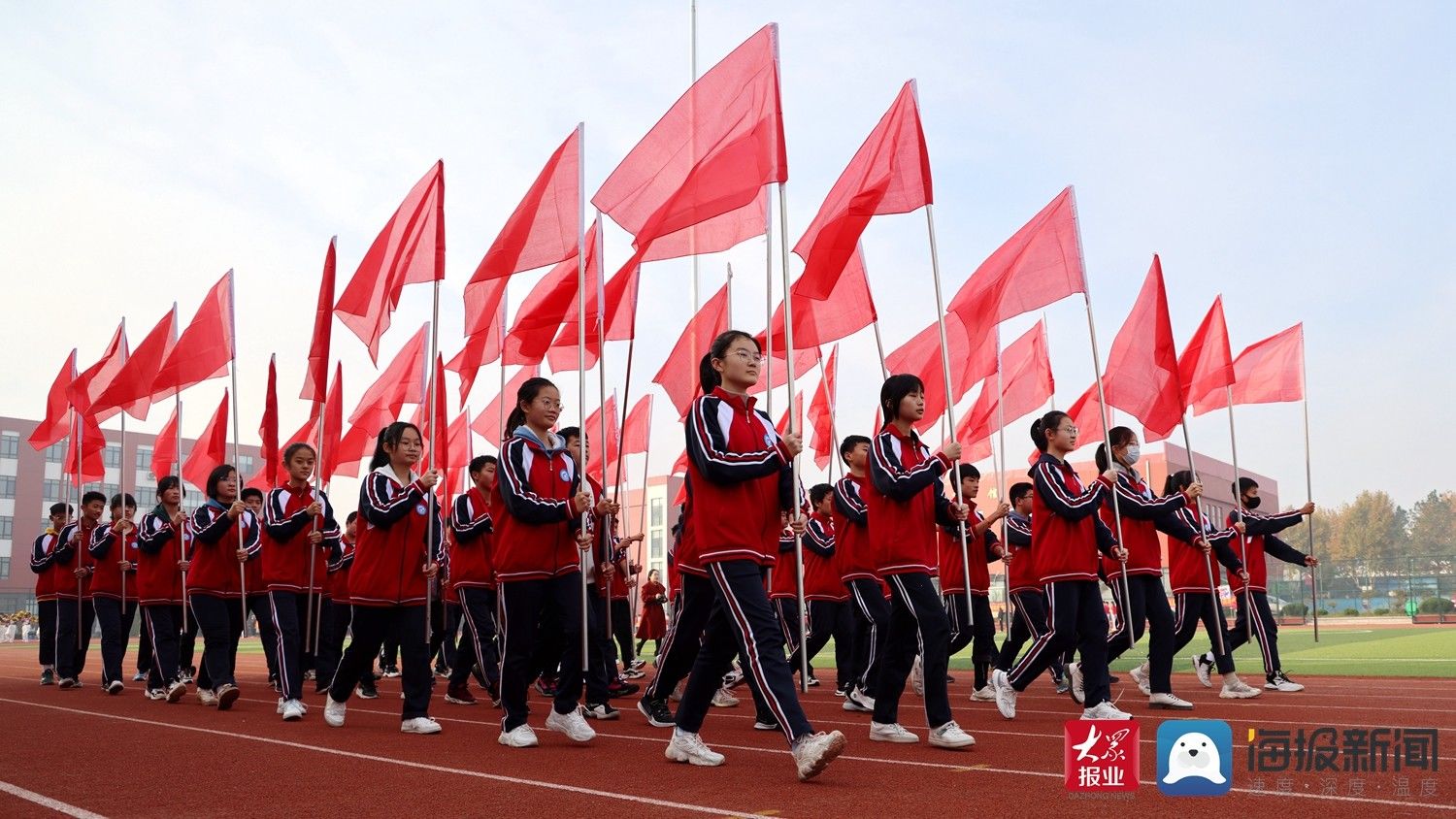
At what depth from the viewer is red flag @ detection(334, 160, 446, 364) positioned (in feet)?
33.6

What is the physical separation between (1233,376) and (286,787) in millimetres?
11565

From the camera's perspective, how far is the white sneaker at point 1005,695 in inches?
343

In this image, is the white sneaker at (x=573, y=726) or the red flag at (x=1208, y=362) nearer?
the white sneaker at (x=573, y=726)

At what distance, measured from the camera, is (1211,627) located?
415 inches

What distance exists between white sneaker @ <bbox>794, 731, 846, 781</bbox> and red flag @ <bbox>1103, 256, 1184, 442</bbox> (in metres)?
7.19

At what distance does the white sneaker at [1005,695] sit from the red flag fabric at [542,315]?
5.35 m

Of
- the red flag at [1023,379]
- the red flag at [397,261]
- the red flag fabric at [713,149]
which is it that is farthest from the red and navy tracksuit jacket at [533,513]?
the red flag at [1023,379]

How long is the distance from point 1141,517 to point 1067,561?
5.63 feet

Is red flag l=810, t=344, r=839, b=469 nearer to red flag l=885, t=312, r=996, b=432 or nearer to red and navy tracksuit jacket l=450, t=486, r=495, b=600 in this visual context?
red flag l=885, t=312, r=996, b=432

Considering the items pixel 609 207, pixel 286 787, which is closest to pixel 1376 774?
pixel 286 787

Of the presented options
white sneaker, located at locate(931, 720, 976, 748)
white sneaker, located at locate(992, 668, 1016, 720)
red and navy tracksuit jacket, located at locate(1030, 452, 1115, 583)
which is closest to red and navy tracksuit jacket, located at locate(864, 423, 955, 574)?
white sneaker, located at locate(931, 720, 976, 748)

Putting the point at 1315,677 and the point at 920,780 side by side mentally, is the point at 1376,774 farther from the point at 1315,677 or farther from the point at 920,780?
the point at 1315,677

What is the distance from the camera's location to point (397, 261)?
415 inches

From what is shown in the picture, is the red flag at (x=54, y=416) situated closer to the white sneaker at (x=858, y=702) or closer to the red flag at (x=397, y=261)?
the red flag at (x=397, y=261)
